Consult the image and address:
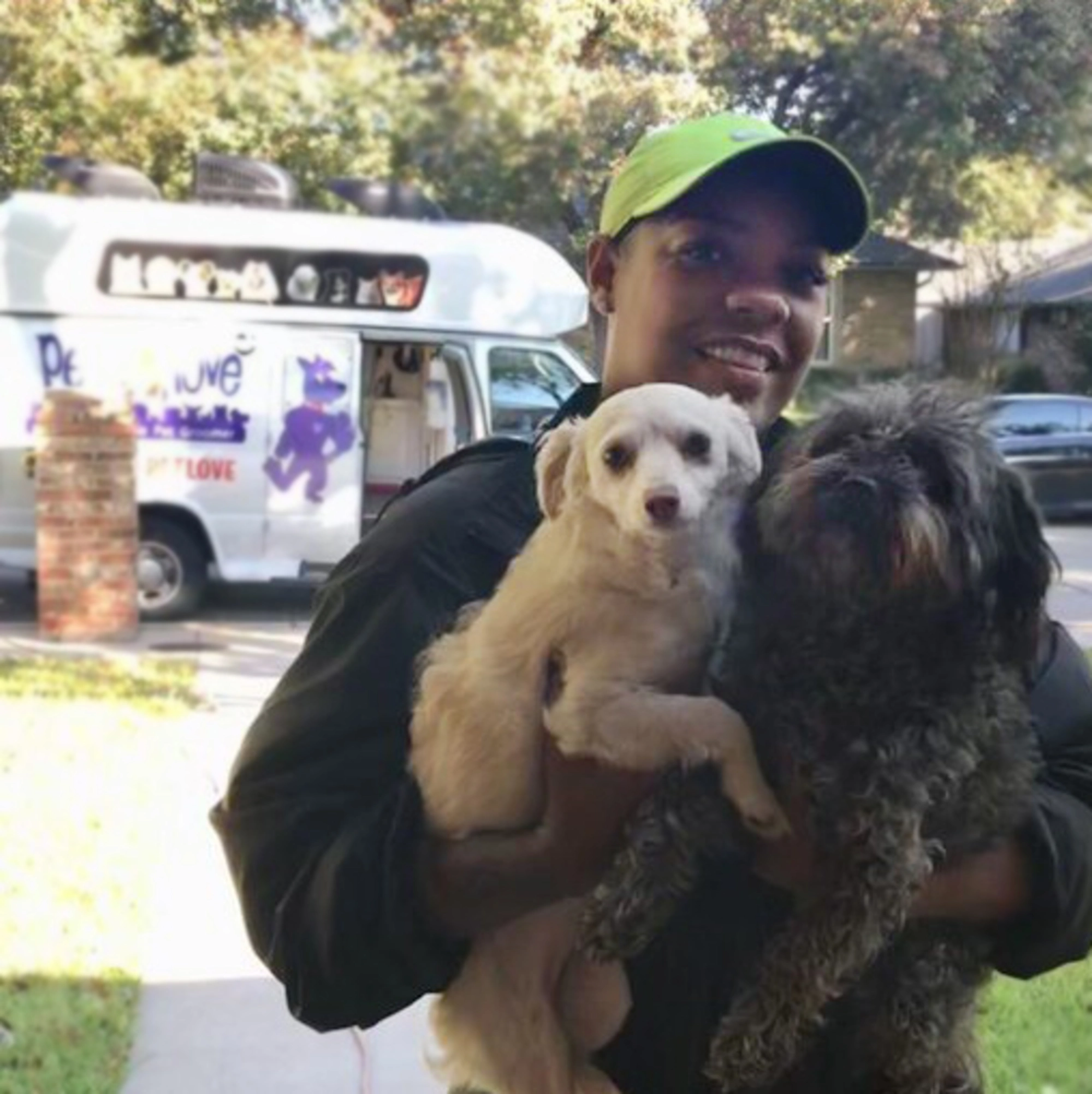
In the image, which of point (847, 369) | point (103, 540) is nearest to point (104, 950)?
point (847, 369)

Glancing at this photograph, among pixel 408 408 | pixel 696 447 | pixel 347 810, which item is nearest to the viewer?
pixel 347 810

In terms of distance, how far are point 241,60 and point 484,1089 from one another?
778 centimetres

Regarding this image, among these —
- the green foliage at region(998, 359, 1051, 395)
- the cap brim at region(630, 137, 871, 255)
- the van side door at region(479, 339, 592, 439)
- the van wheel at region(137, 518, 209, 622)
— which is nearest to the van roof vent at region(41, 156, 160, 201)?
the van wheel at region(137, 518, 209, 622)

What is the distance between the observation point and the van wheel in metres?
13.8

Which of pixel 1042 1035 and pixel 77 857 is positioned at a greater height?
pixel 1042 1035

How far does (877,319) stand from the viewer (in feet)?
31.4

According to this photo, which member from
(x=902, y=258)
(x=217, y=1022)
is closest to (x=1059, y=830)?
(x=217, y=1022)

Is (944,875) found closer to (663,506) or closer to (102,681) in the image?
(663,506)

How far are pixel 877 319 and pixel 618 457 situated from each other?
764 cm

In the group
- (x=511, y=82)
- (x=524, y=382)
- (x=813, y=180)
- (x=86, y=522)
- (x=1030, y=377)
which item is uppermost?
(x=813, y=180)

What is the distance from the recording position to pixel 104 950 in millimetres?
6141

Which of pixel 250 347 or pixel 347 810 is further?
pixel 250 347

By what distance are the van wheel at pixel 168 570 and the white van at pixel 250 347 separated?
2cm

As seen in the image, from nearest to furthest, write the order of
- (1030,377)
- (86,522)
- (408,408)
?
(86,522)
(408,408)
(1030,377)
